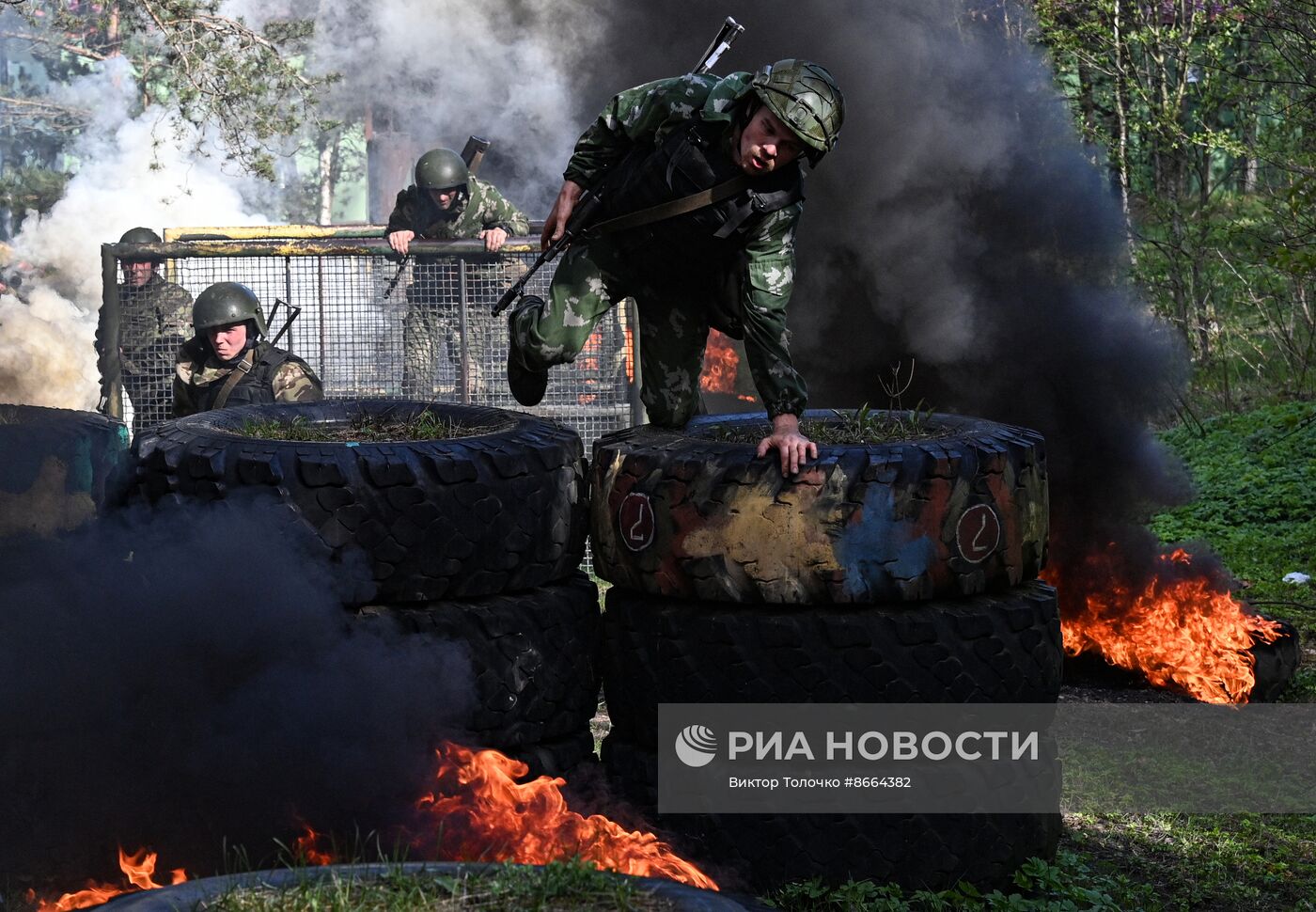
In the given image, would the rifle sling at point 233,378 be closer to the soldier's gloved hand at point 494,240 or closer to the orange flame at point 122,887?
the soldier's gloved hand at point 494,240

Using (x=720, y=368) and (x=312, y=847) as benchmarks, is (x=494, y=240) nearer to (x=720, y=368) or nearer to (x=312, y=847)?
(x=720, y=368)

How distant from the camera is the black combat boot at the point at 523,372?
554 centimetres

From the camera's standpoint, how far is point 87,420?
4.75m

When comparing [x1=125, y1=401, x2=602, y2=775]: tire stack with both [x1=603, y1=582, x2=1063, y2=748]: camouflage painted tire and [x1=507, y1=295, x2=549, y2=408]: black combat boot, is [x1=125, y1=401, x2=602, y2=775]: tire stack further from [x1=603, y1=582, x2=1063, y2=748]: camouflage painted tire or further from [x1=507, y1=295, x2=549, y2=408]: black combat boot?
[x1=507, y1=295, x2=549, y2=408]: black combat boot

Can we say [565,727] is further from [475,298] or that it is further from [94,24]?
[94,24]

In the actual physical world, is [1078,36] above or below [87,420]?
above

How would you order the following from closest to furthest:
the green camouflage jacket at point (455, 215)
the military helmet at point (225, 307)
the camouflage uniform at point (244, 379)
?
the camouflage uniform at point (244, 379) → the military helmet at point (225, 307) → the green camouflage jacket at point (455, 215)

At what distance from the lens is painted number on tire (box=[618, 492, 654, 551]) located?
4.66 metres

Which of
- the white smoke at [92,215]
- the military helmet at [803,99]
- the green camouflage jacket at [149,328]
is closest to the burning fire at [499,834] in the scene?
the military helmet at [803,99]

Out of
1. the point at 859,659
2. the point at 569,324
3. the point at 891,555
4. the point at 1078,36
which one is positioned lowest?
the point at 859,659

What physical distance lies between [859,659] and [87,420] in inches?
98.9

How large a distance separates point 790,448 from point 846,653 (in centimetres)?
63

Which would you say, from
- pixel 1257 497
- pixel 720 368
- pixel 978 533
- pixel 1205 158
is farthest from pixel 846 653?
pixel 1205 158

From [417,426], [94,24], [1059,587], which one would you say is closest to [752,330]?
[417,426]
